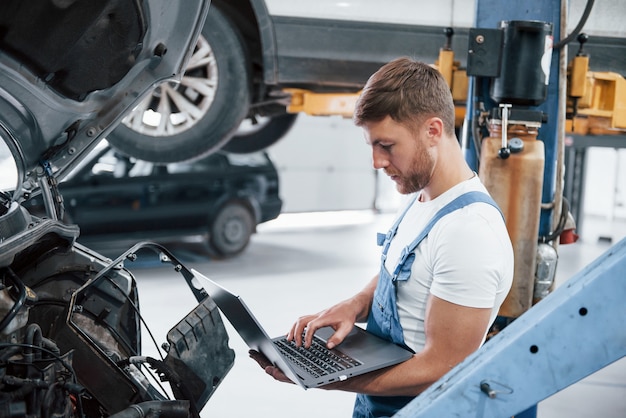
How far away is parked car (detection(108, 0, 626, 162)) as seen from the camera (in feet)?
12.8

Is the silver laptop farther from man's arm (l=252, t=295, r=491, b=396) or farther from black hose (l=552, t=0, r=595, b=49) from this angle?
black hose (l=552, t=0, r=595, b=49)

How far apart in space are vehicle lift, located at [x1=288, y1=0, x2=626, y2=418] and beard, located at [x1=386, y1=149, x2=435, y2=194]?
0.44 metres

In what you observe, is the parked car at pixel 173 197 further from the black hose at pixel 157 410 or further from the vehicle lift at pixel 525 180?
the black hose at pixel 157 410

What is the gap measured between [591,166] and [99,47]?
26.5ft

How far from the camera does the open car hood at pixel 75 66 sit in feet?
6.37

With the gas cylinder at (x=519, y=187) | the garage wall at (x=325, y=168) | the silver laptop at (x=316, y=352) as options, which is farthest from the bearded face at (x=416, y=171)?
the garage wall at (x=325, y=168)

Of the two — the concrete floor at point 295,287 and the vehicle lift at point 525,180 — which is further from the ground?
the vehicle lift at point 525,180

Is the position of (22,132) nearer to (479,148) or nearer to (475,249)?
(475,249)

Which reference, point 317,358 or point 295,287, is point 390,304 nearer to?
point 317,358

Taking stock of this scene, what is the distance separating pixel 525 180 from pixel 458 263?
1.21 meters

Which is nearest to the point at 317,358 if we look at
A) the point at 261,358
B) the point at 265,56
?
the point at 261,358

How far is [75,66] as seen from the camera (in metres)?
2.06

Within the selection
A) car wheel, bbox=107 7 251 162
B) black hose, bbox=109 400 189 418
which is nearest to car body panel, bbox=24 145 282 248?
car wheel, bbox=107 7 251 162

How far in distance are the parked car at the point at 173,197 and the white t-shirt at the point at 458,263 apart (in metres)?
4.27
